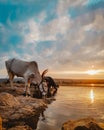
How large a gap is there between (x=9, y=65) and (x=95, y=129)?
18741mm

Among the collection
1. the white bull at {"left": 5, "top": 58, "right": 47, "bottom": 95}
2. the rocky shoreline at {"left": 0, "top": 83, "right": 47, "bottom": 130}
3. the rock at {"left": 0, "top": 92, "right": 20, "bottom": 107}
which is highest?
the white bull at {"left": 5, "top": 58, "right": 47, "bottom": 95}

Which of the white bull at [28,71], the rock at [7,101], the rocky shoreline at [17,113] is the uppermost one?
the white bull at [28,71]

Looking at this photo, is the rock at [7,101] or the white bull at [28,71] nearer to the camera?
the rock at [7,101]

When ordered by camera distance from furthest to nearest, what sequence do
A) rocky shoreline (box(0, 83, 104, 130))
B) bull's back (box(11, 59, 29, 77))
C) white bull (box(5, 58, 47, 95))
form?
bull's back (box(11, 59, 29, 77))
white bull (box(5, 58, 47, 95))
rocky shoreline (box(0, 83, 104, 130))

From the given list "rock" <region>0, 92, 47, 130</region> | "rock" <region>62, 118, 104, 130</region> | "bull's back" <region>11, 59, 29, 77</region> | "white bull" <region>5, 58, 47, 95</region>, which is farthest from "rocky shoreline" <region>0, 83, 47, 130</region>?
"bull's back" <region>11, 59, 29, 77</region>

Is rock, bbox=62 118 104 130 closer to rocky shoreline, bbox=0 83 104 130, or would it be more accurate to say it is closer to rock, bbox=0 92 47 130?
rocky shoreline, bbox=0 83 104 130

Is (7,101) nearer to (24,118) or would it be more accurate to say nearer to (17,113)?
(17,113)

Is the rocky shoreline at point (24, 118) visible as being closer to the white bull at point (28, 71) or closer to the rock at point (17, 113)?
the rock at point (17, 113)

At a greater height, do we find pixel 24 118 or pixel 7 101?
pixel 7 101

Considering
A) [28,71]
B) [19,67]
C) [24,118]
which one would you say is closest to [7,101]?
[24,118]

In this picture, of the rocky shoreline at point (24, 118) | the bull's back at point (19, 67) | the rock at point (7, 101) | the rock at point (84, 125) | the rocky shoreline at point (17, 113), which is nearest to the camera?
the rock at point (84, 125)

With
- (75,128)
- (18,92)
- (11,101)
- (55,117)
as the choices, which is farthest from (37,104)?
(75,128)

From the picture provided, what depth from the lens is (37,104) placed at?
62.1 feet

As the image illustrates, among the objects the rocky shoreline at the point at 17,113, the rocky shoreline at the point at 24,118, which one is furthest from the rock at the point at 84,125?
the rocky shoreline at the point at 17,113
